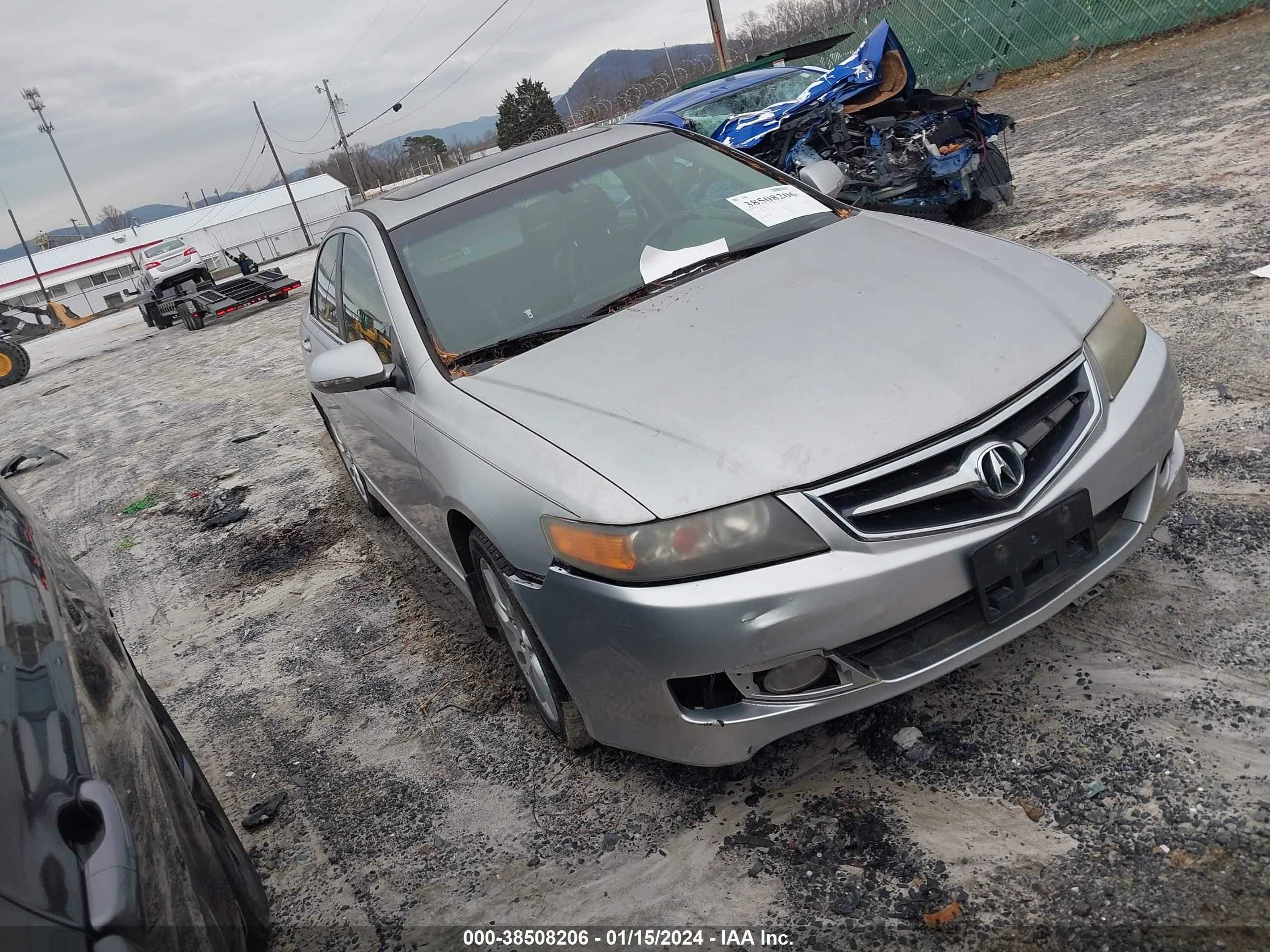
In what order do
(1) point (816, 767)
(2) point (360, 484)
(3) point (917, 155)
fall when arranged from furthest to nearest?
(3) point (917, 155) < (2) point (360, 484) < (1) point (816, 767)

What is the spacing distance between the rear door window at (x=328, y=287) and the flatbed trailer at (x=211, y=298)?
1365 centimetres

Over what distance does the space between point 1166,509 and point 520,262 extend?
2.22 meters

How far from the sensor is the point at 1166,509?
8.45 feet

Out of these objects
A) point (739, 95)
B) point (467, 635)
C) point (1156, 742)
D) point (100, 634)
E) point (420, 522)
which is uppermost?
point (739, 95)

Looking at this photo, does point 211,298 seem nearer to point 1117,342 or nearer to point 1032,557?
Answer: point 1117,342

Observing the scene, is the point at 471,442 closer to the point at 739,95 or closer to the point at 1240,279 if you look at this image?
the point at 1240,279

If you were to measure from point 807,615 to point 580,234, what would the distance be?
1915mm

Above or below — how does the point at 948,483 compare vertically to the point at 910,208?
below

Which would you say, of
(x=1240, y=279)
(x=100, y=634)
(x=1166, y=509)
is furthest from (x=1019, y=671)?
(x=1240, y=279)

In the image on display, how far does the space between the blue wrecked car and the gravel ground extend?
2347 mm

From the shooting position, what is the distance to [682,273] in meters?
3.21

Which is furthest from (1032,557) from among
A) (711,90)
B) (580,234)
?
(711,90)

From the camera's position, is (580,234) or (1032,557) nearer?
(1032,557)

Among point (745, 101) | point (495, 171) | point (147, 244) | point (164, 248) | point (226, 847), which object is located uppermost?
point (147, 244)
